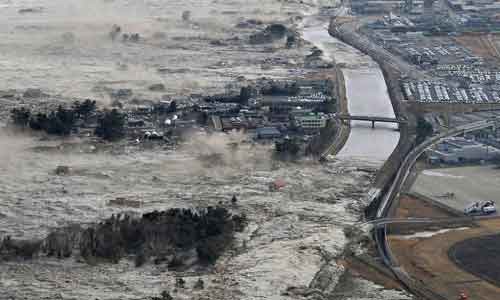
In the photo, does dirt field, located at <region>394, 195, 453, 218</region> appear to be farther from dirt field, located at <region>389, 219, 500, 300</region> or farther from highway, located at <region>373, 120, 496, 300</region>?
dirt field, located at <region>389, 219, 500, 300</region>

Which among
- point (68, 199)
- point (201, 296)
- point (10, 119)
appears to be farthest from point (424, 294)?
point (10, 119)

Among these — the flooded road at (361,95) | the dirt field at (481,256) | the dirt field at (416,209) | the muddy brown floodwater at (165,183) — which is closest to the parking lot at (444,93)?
the flooded road at (361,95)

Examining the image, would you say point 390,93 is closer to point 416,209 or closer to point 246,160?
point 246,160

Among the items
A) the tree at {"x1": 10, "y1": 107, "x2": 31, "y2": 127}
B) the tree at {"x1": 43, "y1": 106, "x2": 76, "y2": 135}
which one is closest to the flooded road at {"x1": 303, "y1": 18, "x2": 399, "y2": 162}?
the tree at {"x1": 43, "y1": 106, "x2": 76, "y2": 135}

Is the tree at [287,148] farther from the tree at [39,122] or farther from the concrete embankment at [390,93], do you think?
the tree at [39,122]

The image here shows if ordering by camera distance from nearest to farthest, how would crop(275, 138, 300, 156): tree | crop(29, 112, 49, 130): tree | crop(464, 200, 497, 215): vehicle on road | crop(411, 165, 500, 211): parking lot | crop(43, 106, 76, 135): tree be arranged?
1. crop(464, 200, 497, 215): vehicle on road
2. crop(411, 165, 500, 211): parking lot
3. crop(275, 138, 300, 156): tree
4. crop(43, 106, 76, 135): tree
5. crop(29, 112, 49, 130): tree

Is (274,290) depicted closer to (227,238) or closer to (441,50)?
(227,238)

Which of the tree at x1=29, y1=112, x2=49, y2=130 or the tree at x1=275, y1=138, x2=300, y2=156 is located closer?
the tree at x1=275, y1=138, x2=300, y2=156
